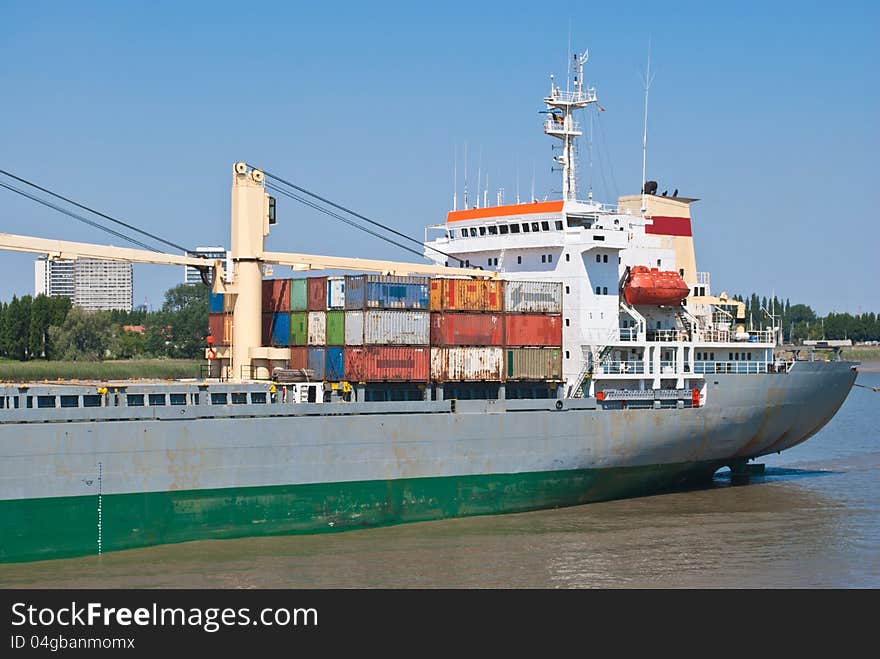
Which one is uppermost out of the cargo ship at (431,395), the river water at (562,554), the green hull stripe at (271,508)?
the cargo ship at (431,395)

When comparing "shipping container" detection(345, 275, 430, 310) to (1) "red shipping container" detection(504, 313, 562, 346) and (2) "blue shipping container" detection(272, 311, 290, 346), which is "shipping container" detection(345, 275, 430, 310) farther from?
(1) "red shipping container" detection(504, 313, 562, 346)

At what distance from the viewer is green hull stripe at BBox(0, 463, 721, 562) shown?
83.3 ft

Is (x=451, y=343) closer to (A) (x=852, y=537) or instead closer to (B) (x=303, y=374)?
(B) (x=303, y=374)

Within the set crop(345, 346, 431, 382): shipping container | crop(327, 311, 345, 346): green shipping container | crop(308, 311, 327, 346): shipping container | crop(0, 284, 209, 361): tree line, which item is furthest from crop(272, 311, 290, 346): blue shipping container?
crop(0, 284, 209, 361): tree line

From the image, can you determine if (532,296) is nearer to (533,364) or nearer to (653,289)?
(533,364)

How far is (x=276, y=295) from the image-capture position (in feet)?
107

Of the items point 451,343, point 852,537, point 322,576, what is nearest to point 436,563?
point 322,576

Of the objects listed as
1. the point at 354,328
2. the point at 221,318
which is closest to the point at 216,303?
the point at 221,318

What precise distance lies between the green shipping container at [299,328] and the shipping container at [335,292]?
3.21 ft

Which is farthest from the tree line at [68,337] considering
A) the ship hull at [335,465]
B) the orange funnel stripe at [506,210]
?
the ship hull at [335,465]

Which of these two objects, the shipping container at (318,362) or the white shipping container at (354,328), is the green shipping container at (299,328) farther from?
the white shipping container at (354,328)

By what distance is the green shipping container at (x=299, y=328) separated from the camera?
31.4 metres

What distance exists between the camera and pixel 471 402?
3044 cm
